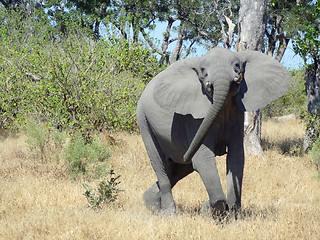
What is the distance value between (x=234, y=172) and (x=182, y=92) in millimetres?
981

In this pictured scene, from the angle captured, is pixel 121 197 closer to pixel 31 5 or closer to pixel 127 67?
pixel 127 67

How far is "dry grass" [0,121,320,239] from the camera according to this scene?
4.64m

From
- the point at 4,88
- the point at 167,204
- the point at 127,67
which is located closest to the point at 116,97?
the point at 127,67

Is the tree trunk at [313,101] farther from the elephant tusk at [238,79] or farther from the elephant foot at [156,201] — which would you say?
the elephant tusk at [238,79]

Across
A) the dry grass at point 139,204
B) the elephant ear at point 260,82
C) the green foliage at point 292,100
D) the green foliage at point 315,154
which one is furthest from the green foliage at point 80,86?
the green foliage at point 292,100

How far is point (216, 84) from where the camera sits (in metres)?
4.23

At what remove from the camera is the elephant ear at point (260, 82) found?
181 inches

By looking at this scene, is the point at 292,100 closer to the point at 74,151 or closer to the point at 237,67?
the point at 74,151

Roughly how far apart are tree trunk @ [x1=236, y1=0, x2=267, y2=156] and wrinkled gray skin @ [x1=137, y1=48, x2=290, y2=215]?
5.16 m

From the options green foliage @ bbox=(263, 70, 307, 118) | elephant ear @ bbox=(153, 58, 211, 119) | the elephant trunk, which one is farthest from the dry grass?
green foliage @ bbox=(263, 70, 307, 118)

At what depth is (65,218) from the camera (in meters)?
5.18

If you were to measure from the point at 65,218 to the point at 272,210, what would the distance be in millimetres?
2479

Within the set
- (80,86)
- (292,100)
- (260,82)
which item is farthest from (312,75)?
(292,100)

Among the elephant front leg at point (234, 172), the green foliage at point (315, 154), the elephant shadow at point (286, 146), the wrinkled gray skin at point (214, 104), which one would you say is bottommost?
the elephant shadow at point (286, 146)
